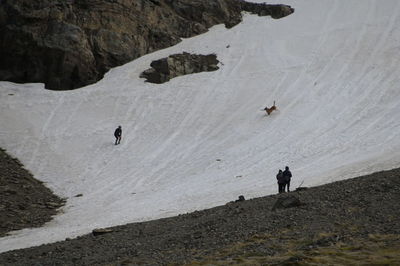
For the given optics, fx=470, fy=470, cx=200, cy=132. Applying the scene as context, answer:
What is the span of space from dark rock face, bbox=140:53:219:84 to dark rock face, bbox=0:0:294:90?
4.76m

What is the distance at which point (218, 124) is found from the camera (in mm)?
34688

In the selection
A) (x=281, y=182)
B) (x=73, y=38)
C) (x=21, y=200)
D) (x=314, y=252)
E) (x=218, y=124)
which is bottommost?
(x=314, y=252)

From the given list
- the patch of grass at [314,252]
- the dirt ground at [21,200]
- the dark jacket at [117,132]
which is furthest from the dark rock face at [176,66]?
the patch of grass at [314,252]

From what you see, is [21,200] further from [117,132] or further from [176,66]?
[176,66]

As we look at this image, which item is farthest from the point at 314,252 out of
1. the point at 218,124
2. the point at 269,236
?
the point at 218,124

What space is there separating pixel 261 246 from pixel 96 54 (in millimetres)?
38899

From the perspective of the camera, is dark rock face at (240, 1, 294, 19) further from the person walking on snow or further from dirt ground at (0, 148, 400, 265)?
dirt ground at (0, 148, 400, 265)

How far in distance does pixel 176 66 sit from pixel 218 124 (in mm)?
11858

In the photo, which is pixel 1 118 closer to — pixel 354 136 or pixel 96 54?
pixel 96 54

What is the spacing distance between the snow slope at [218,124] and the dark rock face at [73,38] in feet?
5.95

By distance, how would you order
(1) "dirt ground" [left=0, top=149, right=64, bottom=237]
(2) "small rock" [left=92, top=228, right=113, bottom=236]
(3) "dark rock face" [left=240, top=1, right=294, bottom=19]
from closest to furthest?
(2) "small rock" [left=92, top=228, right=113, bottom=236]
(1) "dirt ground" [left=0, top=149, right=64, bottom=237]
(3) "dark rock face" [left=240, top=1, right=294, bottom=19]

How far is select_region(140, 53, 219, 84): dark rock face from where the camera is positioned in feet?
143

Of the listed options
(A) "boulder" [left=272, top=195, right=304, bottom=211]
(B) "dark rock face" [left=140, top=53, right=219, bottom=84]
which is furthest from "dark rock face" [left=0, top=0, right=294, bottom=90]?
(A) "boulder" [left=272, top=195, right=304, bottom=211]

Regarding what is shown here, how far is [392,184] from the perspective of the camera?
15.6 metres
